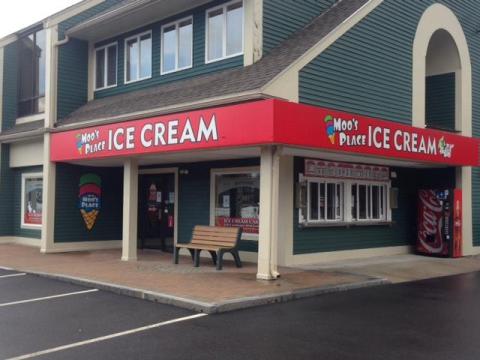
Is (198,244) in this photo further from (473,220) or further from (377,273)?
Answer: (473,220)

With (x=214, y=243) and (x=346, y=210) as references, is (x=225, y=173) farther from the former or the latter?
(x=346, y=210)

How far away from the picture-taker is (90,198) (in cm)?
1606

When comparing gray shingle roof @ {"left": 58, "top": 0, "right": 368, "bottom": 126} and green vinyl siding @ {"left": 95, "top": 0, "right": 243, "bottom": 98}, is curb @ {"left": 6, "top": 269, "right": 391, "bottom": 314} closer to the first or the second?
gray shingle roof @ {"left": 58, "top": 0, "right": 368, "bottom": 126}

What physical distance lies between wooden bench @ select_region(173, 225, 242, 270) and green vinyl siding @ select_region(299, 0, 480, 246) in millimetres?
3175

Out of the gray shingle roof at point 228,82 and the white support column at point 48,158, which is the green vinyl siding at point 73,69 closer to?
the white support column at point 48,158

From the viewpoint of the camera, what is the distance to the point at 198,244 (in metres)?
12.2

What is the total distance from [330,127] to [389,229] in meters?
5.90

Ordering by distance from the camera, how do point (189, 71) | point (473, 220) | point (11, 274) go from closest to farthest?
point (11, 274), point (189, 71), point (473, 220)

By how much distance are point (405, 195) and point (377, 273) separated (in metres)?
4.94

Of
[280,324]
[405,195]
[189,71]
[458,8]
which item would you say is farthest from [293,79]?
[458,8]

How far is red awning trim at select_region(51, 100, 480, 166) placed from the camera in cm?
977

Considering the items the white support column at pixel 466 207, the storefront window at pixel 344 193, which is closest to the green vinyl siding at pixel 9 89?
the storefront window at pixel 344 193

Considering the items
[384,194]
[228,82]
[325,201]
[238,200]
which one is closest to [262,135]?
[228,82]

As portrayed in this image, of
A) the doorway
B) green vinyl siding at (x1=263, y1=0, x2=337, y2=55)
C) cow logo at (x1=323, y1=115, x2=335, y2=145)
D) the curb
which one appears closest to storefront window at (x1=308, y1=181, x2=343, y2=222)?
cow logo at (x1=323, y1=115, x2=335, y2=145)
